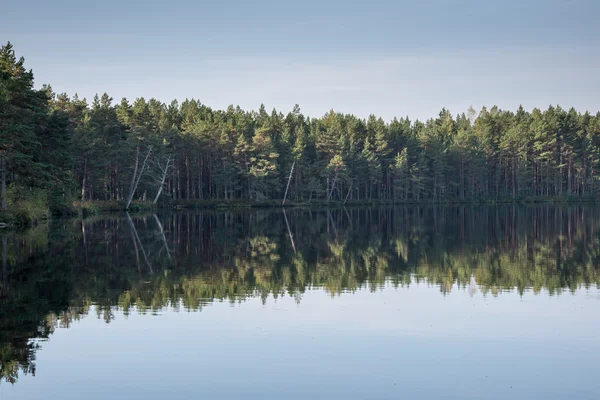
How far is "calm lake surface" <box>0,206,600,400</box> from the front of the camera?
13.0 m

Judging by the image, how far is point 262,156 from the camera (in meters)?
119

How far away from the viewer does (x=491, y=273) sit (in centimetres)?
2798

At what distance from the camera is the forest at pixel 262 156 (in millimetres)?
59375

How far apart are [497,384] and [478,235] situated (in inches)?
1443

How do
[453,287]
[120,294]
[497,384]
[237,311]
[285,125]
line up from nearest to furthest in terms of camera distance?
1. [497,384]
2. [237,311]
3. [120,294]
4. [453,287]
5. [285,125]

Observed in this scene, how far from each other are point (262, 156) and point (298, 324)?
10174 cm

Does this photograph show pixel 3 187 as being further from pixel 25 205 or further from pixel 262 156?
pixel 262 156

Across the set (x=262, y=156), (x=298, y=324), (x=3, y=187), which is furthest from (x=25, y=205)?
(x=262, y=156)

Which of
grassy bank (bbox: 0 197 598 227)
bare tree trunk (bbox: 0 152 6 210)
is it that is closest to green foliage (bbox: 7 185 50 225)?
grassy bank (bbox: 0 197 598 227)

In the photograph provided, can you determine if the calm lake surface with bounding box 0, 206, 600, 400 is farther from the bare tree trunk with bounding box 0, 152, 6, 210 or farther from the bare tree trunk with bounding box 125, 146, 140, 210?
the bare tree trunk with bounding box 125, 146, 140, 210

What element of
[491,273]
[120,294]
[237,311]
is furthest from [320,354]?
[491,273]

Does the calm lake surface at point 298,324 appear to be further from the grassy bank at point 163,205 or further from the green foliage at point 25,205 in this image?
the grassy bank at point 163,205

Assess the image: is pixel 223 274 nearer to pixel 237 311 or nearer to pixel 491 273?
pixel 237 311

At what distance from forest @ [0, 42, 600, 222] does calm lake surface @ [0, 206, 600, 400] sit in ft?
85.2
